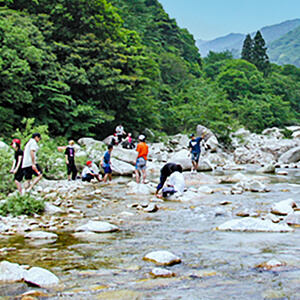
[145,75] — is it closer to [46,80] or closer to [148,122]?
[148,122]

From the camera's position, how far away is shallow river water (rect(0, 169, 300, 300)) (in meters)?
2.96

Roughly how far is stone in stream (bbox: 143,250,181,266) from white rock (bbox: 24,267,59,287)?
1070mm

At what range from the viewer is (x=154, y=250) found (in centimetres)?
426

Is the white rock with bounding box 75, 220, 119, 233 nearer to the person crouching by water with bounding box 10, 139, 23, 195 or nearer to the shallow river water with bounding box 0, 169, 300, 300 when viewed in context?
the shallow river water with bounding box 0, 169, 300, 300

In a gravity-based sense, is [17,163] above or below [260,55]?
below

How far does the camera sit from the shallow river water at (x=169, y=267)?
Answer: 2.96 metres

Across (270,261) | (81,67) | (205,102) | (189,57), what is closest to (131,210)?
(270,261)

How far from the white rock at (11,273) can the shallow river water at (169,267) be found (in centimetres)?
10

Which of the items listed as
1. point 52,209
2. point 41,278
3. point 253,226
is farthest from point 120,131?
point 41,278

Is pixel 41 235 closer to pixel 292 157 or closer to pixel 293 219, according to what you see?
pixel 293 219

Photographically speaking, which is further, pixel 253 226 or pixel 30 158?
pixel 30 158

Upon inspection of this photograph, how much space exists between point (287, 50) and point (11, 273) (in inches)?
7771

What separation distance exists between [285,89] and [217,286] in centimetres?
5363

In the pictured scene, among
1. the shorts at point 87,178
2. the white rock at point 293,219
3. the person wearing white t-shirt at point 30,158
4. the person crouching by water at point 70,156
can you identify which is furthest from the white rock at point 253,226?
the shorts at point 87,178
